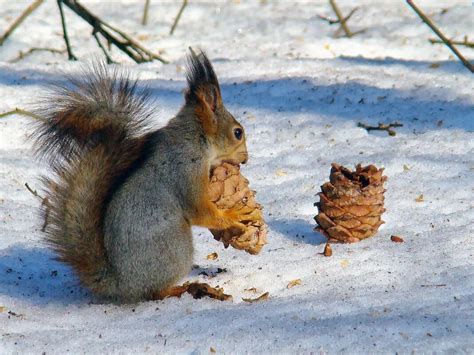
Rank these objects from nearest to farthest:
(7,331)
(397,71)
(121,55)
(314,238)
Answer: (7,331)
(314,238)
(397,71)
(121,55)

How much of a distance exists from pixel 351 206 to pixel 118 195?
0.89 m

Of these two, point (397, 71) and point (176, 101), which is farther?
point (397, 71)

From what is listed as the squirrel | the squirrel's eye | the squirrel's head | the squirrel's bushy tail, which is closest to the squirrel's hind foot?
the squirrel

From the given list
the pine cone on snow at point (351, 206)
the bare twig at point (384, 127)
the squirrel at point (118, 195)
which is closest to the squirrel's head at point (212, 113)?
the squirrel at point (118, 195)

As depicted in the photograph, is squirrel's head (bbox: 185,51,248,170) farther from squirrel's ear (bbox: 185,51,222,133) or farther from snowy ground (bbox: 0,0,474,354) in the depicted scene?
snowy ground (bbox: 0,0,474,354)

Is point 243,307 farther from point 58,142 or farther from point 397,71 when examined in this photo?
point 397,71

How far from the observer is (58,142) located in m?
2.53

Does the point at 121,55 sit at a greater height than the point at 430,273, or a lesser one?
lesser

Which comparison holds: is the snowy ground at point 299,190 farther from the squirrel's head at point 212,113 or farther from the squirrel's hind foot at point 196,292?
the squirrel's head at point 212,113

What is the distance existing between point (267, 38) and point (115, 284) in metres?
3.61

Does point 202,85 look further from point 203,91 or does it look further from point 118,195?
point 118,195

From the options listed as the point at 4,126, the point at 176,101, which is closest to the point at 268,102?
the point at 176,101

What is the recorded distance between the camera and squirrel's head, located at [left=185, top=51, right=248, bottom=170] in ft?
8.90

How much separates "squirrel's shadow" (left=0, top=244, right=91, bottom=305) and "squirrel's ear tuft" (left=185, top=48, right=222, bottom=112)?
66cm
